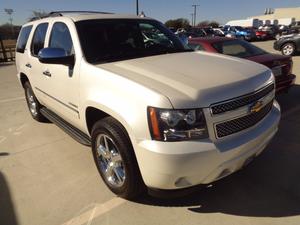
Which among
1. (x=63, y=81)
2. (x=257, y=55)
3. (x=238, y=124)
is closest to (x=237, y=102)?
(x=238, y=124)

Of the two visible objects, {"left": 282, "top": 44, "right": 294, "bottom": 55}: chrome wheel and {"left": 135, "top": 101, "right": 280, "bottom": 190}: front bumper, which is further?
{"left": 282, "top": 44, "right": 294, "bottom": 55}: chrome wheel

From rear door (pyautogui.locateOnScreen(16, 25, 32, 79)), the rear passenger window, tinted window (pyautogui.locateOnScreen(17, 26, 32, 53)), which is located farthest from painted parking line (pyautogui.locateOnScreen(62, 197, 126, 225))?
tinted window (pyautogui.locateOnScreen(17, 26, 32, 53))

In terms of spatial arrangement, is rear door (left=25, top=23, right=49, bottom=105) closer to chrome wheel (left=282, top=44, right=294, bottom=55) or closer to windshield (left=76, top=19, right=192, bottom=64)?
windshield (left=76, top=19, right=192, bottom=64)

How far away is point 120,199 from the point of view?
3191 millimetres

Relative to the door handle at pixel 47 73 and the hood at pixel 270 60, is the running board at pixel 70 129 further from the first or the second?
the hood at pixel 270 60

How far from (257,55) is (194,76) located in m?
3.63

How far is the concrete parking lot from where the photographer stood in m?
2.87

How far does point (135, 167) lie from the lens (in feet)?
9.04

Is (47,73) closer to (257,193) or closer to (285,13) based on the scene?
(257,193)

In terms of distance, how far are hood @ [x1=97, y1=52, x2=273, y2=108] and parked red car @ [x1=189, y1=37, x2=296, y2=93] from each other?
7.67 feet

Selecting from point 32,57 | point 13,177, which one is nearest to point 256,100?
point 13,177

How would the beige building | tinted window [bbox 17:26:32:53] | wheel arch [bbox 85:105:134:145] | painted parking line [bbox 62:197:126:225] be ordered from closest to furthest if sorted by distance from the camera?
wheel arch [bbox 85:105:134:145]
painted parking line [bbox 62:197:126:225]
tinted window [bbox 17:26:32:53]
the beige building

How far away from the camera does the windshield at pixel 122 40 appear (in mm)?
3482

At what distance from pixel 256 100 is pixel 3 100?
23.4 feet
